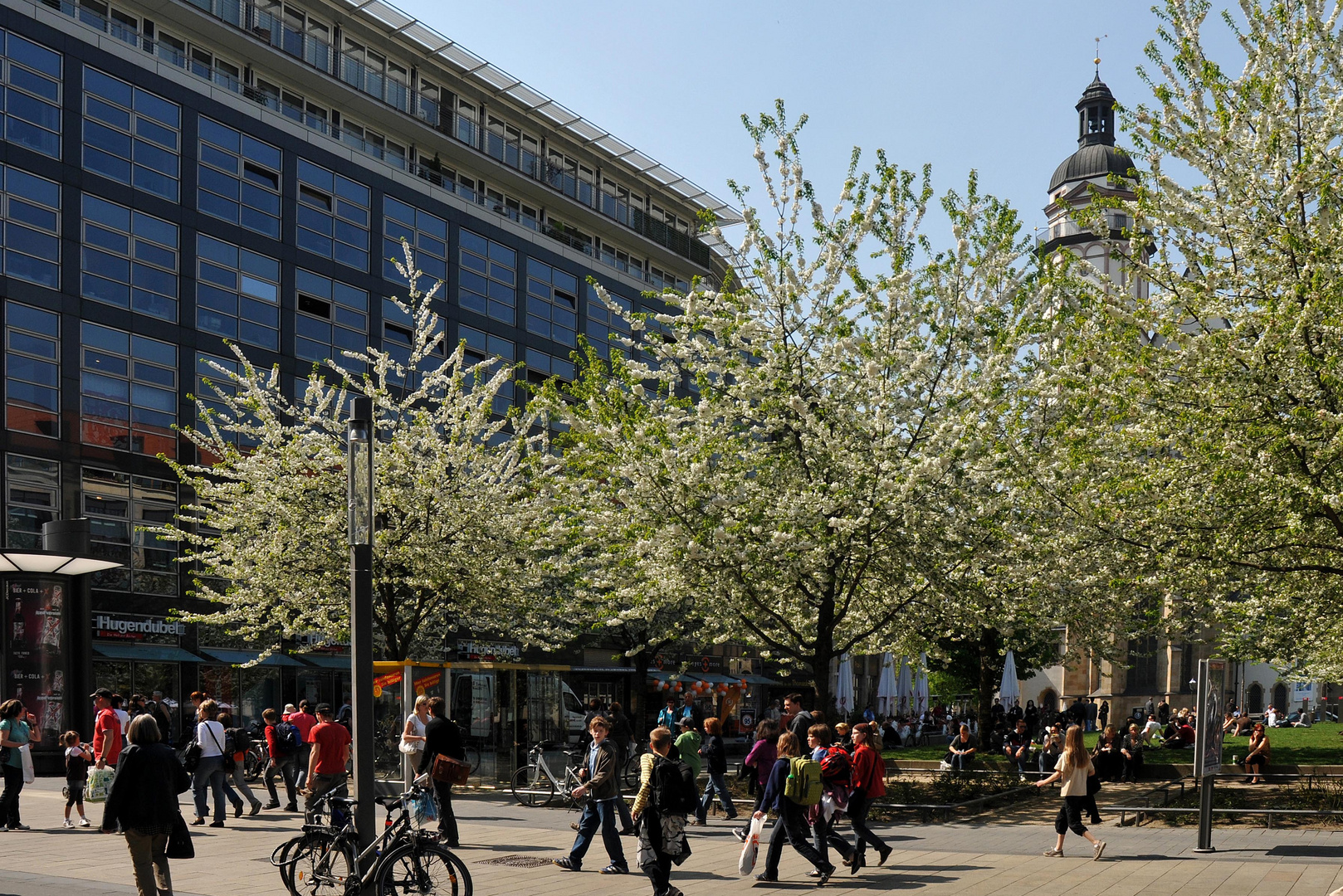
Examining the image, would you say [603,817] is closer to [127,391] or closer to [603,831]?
[603,831]

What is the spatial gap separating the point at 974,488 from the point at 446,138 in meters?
33.9

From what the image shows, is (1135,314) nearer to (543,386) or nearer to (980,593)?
(980,593)

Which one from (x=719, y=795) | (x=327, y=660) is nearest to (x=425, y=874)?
(x=719, y=795)

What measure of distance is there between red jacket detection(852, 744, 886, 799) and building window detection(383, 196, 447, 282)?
33.1 metres

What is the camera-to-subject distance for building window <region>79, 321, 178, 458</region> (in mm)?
35656

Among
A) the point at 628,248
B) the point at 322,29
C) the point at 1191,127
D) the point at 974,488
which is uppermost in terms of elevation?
the point at 322,29

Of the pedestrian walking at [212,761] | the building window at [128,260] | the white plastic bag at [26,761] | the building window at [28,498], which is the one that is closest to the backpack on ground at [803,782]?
the pedestrian walking at [212,761]

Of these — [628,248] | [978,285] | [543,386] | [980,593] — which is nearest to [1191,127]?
[978,285]

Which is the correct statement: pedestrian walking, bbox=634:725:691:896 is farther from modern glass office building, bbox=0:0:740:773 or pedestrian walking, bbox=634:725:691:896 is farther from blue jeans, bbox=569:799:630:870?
modern glass office building, bbox=0:0:740:773

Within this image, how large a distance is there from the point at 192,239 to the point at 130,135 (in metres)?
3.31

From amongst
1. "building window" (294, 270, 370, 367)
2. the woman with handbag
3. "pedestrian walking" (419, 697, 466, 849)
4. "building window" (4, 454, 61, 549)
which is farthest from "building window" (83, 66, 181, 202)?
the woman with handbag

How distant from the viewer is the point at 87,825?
58.6 feet

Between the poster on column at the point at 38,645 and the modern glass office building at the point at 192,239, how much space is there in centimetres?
5

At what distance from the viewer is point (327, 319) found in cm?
4350
